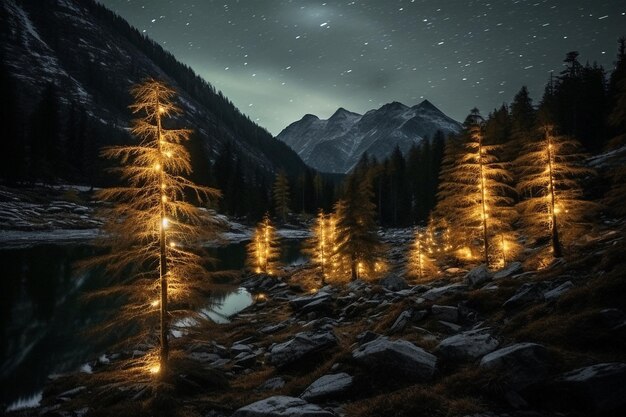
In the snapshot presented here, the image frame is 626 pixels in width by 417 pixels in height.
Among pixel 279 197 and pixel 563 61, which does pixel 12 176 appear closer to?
pixel 279 197

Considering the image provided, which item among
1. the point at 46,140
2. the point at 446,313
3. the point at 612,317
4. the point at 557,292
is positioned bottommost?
the point at 446,313

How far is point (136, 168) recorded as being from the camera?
38.2 feet

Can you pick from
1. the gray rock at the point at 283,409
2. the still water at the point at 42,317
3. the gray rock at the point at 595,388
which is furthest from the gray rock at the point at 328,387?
the gray rock at the point at 595,388

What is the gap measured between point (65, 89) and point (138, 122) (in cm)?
20403

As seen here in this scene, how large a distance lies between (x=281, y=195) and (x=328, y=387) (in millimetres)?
94442

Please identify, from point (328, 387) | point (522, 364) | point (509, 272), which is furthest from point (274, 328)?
point (522, 364)

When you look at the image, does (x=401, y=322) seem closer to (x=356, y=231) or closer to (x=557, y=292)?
(x=557, y=292)

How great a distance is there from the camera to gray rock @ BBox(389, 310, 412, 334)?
13.8 metres

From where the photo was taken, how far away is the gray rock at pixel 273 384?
11.4m

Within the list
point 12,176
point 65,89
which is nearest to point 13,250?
point 12,176

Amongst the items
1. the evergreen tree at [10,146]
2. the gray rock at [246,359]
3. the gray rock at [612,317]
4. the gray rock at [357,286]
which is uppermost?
the evergreen tree at [10,146]

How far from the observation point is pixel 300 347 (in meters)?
13.0

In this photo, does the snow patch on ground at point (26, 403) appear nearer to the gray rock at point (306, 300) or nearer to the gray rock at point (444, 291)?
the gray rock at point (306, 300)

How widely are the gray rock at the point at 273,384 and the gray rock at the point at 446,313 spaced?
267 inches
